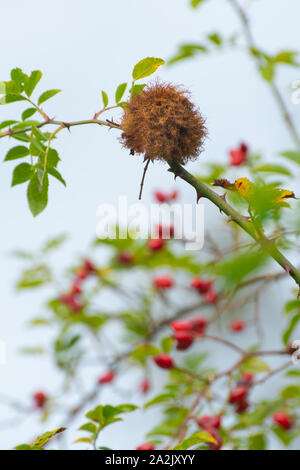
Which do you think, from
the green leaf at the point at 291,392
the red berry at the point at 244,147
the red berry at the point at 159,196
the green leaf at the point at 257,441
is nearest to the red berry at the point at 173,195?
the red berry at the point at 159,196

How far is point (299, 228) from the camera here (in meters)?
0.49

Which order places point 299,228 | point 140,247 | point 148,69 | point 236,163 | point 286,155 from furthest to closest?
point 140,247
point 236,163
point 286,155
point 148,69
point 299,228

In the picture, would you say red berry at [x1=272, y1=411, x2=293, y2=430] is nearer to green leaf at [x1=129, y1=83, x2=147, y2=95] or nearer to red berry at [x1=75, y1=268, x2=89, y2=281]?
red berry at [x1=75, y1=268, x2=89, y2=281]

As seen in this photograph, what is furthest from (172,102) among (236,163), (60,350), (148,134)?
(60,350)

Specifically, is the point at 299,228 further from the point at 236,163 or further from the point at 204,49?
the point at 236,163

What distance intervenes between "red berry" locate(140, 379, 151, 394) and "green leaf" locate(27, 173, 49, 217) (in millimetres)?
1752

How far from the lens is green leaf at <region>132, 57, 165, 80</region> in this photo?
0.82 metres

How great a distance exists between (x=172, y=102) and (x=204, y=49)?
1.07 m

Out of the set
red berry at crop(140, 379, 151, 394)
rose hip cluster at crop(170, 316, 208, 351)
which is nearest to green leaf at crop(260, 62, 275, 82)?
rose hip cluster at crop(170, 316, 208, 351)

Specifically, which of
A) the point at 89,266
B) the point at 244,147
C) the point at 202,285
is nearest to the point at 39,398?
the point at 89,266

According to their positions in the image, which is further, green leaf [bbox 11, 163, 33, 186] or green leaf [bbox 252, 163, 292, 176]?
green leaf [bbox 252, 163, 292, 176]

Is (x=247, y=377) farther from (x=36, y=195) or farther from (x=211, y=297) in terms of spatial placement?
(x=36, y=195)

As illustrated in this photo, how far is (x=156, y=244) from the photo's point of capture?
7.75 ft

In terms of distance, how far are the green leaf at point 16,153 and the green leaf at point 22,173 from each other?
2 cm
